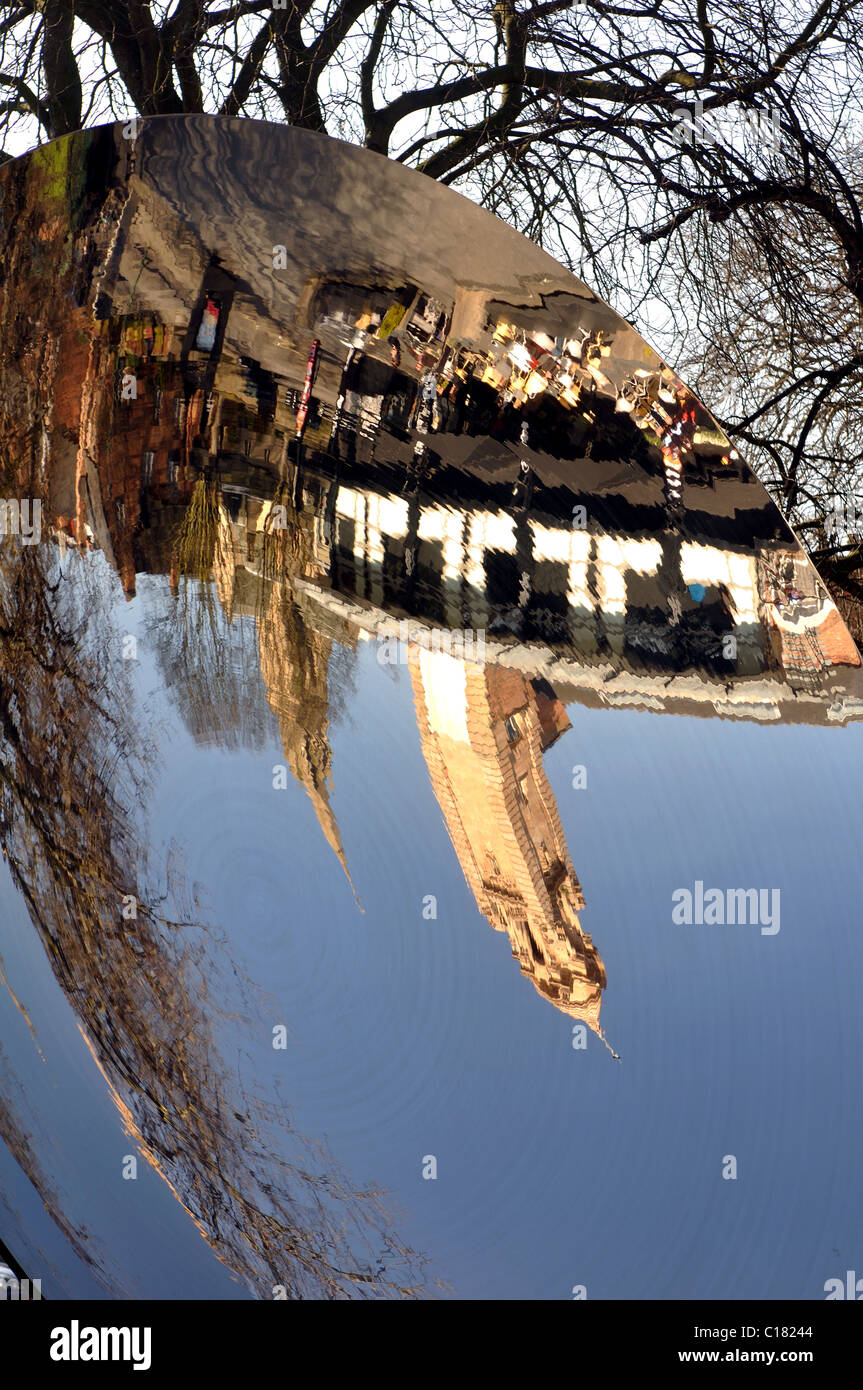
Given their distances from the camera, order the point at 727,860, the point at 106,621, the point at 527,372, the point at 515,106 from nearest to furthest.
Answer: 1. the point at 527,372
2. the point at 727,860
3. the point at 106,621
4. the point at 515,106

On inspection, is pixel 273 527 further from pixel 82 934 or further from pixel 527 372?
pixel 82 934

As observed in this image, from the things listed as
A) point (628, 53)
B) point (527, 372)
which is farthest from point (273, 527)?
point (628, 53)

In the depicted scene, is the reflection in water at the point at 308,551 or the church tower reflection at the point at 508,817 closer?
the reflection in water at the point at 308,551

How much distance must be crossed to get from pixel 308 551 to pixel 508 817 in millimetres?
685

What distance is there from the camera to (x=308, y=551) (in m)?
2.42

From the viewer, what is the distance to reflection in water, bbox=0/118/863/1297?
6.35 feet

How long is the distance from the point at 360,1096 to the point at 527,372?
1.55 meters

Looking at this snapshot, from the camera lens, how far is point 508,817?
2.32 meters

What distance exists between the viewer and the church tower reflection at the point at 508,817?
2.26 meters

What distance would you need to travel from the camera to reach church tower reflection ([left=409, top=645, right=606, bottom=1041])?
2.26 m

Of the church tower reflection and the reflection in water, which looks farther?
the church tower reflection

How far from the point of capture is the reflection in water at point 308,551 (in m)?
1.94

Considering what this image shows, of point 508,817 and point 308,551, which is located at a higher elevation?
point 308,551

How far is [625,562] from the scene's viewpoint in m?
2.01
